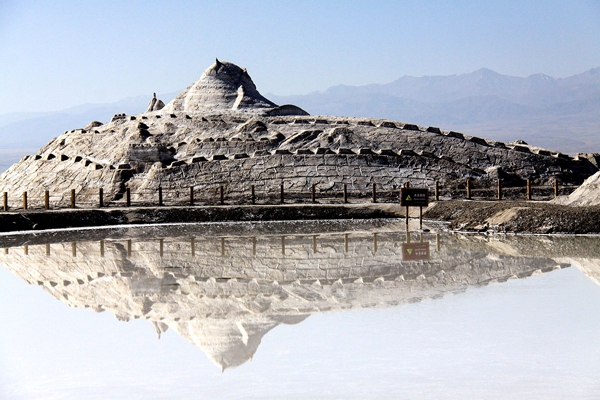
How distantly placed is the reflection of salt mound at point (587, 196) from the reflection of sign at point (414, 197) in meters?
5.17

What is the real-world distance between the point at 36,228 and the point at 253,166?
13.5 metres

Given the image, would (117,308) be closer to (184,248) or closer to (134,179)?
(184,248)

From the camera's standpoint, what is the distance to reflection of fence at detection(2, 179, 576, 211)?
3238cm

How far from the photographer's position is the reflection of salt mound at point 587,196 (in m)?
25.1

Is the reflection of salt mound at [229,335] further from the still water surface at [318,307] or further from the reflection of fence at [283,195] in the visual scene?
the reflection of fence at [283,195]

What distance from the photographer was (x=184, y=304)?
1201 centimetres

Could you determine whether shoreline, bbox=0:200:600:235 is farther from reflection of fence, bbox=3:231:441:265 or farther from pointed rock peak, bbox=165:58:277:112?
pointed rock peak, bbox=165:58:277:112

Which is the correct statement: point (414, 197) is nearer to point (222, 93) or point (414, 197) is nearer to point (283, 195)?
point (283, 195)

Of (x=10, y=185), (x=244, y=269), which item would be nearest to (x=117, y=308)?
(x=244, y=269)

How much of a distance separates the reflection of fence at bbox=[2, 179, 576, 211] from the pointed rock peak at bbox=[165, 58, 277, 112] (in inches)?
596

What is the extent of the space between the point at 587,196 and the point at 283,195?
11.8 m

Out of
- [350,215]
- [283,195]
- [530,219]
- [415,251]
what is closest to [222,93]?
[283,195]

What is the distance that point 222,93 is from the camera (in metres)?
52.5

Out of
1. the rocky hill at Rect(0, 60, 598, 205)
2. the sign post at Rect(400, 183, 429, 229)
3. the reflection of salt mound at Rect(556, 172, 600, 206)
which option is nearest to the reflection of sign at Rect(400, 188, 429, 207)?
the sign post at Rect(400, 183, 429, 229)
